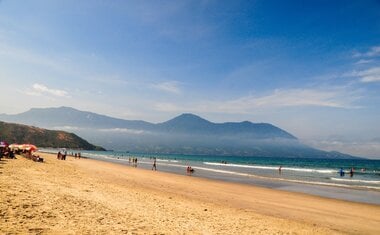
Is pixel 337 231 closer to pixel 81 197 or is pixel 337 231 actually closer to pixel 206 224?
pixel 206 224

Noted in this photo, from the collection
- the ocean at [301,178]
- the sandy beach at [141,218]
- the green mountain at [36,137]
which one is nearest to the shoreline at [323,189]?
the ocean at [301,178]

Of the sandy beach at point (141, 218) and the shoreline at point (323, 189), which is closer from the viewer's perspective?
the sandy beach at point (141, 218)

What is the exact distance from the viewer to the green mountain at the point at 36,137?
144 metres

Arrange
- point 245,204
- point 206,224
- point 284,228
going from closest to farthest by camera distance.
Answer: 1. point 206,224
2. point 284,228
3. point 245,204

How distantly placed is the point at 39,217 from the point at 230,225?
6.39 metres

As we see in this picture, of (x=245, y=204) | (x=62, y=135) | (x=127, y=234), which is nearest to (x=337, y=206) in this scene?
(x=245, y=204)

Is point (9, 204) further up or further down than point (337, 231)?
further up

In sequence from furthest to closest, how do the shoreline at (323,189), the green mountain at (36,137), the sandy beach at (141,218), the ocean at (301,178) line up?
the green mountain at (36,137) < the ocean at (301,178) < the shoreline at (323,189) < the sandy beach at (141,218)

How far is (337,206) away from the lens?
59.6ft

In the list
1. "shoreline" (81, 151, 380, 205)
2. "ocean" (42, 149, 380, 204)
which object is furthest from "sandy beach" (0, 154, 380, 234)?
"ocean" (42, 149, 380, 204)

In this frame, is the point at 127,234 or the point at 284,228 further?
the point at 284,228

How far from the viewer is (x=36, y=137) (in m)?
166

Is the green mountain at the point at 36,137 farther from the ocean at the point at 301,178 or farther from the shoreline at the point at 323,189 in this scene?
the shoreline at the point at 323,189

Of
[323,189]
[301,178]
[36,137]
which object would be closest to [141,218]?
[323,189]
